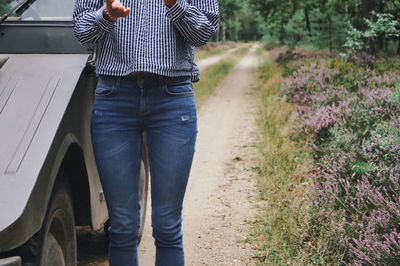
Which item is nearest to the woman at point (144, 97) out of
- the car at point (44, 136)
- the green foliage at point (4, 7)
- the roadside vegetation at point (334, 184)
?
the car at point (44, 136)

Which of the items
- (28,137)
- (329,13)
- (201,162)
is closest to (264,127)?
(201,162)

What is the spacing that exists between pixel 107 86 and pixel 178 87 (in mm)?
366

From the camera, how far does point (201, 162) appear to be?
21.5 ft

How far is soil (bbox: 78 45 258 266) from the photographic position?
3.74 meters

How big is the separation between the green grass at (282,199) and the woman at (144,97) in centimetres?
166

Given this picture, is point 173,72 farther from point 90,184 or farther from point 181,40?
point 90,184

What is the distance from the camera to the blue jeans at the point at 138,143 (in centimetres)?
205

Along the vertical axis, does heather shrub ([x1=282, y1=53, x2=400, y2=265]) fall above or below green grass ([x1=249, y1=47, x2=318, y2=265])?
Answer: above

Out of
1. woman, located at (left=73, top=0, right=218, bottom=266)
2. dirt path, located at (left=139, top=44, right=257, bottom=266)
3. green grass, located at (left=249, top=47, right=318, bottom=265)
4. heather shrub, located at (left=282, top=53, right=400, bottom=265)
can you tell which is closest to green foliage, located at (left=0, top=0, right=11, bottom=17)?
woman, located at (left=73, top=0, right=218, bottom=266)

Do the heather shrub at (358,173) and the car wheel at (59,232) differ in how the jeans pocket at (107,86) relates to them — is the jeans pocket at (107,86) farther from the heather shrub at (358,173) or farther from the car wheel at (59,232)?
the heather shrub at (358,173)

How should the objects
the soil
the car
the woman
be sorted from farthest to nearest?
the soil < the woman < the car

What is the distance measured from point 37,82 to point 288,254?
2427mm

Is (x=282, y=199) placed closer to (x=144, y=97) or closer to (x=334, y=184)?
(x=334, y=184)

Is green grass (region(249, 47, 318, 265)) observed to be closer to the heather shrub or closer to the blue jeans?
the heather shrub
